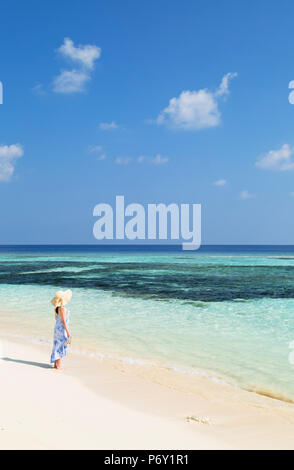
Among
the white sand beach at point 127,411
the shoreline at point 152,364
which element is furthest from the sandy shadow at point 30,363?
→ the shoreline at point 152,364

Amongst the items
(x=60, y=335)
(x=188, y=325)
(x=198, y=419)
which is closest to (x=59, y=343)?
(x=60, y=335)

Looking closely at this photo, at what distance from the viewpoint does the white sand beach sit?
4648mm

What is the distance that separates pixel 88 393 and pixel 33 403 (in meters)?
1.18

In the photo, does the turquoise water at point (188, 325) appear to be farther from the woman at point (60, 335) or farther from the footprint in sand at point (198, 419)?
the footprint in sand at point (198, 419)

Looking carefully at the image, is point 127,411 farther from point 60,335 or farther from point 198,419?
point 60,335

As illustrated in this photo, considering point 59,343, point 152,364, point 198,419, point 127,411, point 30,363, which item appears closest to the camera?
point 198,419

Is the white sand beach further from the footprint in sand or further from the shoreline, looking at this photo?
the shoreline

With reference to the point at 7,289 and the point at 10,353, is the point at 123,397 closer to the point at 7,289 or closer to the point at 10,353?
the point at 10,353

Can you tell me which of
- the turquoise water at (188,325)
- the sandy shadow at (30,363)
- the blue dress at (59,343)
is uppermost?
the blue dress at (59,343)

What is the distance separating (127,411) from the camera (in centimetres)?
583

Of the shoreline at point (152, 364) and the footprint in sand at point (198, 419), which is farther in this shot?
the shoreline at point (152, 364)

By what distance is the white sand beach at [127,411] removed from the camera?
4.65 m

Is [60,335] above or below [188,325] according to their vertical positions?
above

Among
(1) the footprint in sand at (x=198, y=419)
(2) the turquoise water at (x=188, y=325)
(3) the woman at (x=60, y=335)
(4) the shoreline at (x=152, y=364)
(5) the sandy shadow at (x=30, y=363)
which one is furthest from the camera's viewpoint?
(2) the turquoise water at (x=188, y=325)
